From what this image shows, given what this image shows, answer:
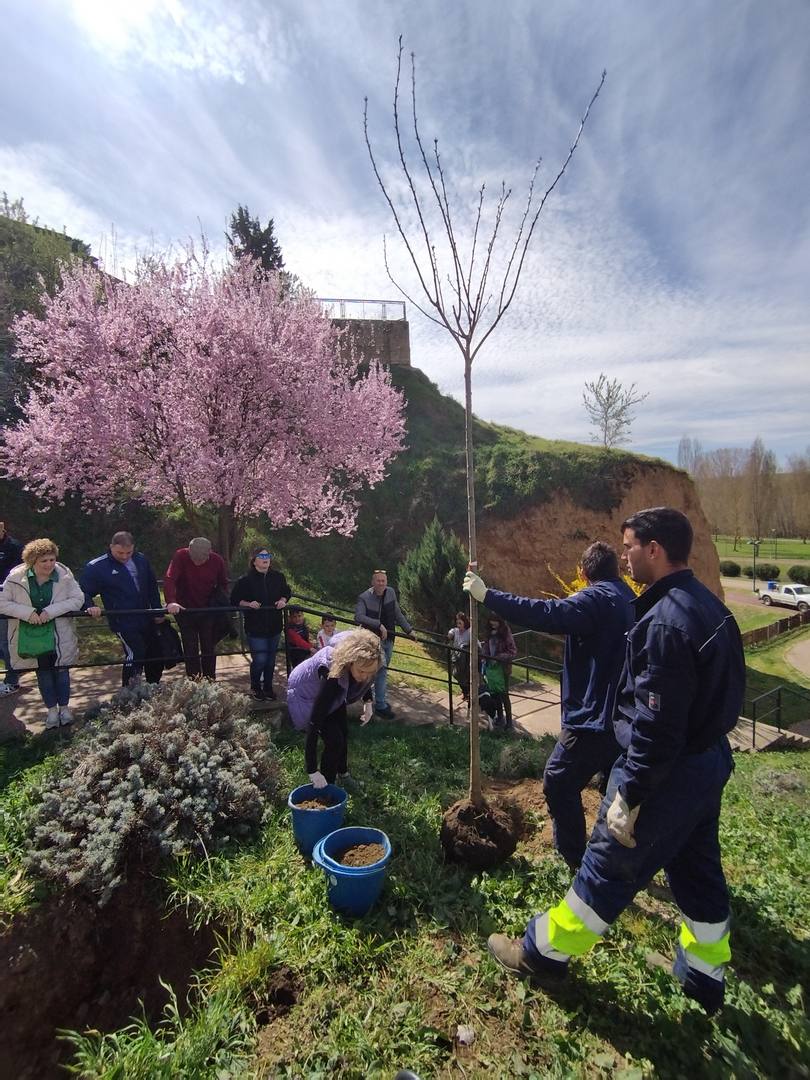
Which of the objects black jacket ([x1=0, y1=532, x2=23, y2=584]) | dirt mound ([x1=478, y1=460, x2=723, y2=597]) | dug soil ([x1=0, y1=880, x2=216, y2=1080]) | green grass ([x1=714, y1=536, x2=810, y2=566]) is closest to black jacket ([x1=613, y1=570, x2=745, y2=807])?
dug soil ([x1=0, y1=880, x2=216, y2=1080])

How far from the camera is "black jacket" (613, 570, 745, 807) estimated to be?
7.10 ft

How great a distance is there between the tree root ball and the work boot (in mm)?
469

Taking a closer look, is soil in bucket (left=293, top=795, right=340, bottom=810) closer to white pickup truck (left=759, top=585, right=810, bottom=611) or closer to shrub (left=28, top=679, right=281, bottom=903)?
shrub (left=28, top=679, right=281, bottom=903)

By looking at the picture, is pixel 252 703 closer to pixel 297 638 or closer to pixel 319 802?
pixel 297 638

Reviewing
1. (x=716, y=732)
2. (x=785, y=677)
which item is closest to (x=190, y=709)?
(x=716, y=732)

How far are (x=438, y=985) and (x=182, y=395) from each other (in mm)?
9269

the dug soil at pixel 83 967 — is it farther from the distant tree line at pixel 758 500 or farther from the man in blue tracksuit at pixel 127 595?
the distant tree line at pixel 758 500

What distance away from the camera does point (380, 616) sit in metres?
6.67

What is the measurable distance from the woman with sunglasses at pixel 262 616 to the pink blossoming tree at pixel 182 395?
393cm

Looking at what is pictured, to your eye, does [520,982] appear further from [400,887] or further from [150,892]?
[150,892]

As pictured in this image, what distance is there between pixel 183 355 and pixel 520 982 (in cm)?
975

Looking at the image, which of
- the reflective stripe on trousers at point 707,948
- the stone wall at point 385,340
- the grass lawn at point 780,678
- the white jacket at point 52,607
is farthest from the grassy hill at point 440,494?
the reflective stripe on trousers at point 707,948

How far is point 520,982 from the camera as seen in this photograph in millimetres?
2451

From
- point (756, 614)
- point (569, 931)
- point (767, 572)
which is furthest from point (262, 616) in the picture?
point (767, 572)
